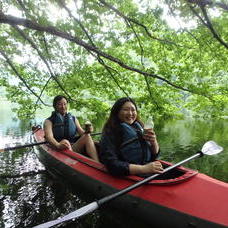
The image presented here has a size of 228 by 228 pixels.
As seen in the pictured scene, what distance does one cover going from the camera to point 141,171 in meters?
3.05

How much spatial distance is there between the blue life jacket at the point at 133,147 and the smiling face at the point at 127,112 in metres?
0.10

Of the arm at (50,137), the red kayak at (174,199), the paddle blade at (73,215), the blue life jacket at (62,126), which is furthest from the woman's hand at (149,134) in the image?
the blue life jacket at (62,126)

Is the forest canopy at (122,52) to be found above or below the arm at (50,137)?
above

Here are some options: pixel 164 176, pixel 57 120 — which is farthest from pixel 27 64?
pixel 164 176

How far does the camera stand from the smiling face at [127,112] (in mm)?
3282

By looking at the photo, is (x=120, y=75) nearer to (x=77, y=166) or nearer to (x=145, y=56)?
(x=145, y=56)

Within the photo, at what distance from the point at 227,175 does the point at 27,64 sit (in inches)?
259

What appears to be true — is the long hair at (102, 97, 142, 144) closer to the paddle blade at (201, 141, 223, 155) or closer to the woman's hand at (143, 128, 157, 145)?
the woman's hand at (143, 128, 157, 145)

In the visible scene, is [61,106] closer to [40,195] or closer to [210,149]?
[40,195]

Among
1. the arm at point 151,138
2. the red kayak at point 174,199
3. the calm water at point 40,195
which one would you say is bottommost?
the calm water at point 40,195

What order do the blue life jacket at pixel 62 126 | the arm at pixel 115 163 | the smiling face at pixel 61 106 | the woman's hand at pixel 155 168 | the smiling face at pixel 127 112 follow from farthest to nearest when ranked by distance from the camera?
the blue life jacket at pixel 62 126
the smiling face at pixel 61 106
the smiling face at pixel 127 112
the arm at pixel 115 163
the woman's hand at pixel 155 168

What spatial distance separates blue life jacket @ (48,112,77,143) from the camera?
219 inches

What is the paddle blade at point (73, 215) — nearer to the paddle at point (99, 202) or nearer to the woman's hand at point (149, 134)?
the paddle at point (99, 202)

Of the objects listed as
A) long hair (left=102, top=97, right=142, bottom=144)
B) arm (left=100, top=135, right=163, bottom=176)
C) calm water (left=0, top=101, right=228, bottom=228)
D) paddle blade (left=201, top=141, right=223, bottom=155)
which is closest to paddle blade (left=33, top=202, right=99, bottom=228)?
arm (left=100, top=135, right=163, bottom=176)
